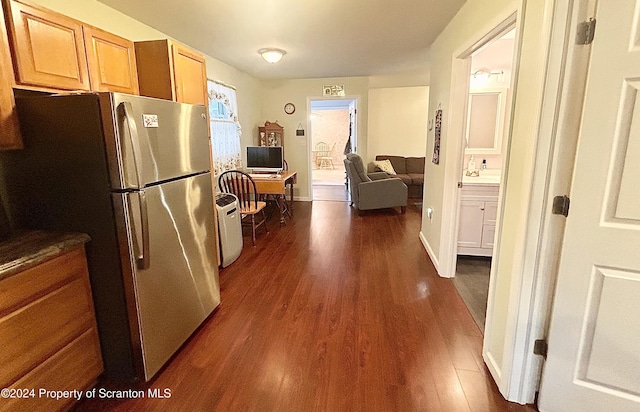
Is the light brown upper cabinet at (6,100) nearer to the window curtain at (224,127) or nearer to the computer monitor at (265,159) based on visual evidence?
the window curtain at (224,127)

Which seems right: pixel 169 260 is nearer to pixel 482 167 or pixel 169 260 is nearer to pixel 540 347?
pixel 540 347

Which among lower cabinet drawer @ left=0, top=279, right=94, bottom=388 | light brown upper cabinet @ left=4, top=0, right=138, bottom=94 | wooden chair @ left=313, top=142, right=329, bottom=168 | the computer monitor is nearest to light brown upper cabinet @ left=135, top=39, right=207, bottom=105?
light brown upper cabinet @ left=4, top=0, right=138, bottom=94

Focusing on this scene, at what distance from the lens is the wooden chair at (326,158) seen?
37.7 ft

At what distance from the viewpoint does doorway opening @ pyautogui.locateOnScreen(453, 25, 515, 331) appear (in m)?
2.98

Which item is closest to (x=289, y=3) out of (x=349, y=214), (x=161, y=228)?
(x=161, y=228)

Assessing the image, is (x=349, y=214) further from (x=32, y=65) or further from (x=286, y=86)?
(x=32, y=65)

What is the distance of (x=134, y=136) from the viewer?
4.85ft

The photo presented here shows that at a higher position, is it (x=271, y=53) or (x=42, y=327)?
(x=271, y=53)

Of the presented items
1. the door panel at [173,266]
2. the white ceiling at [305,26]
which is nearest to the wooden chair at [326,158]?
the white ceiling at [305,26]

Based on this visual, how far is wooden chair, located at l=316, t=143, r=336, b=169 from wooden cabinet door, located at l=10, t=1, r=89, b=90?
9782 mm

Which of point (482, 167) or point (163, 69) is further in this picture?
point (482, 167)

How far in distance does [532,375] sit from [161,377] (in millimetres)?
1959

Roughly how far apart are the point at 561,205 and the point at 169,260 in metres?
1.98

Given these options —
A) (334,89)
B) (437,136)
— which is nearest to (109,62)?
(437,136)
